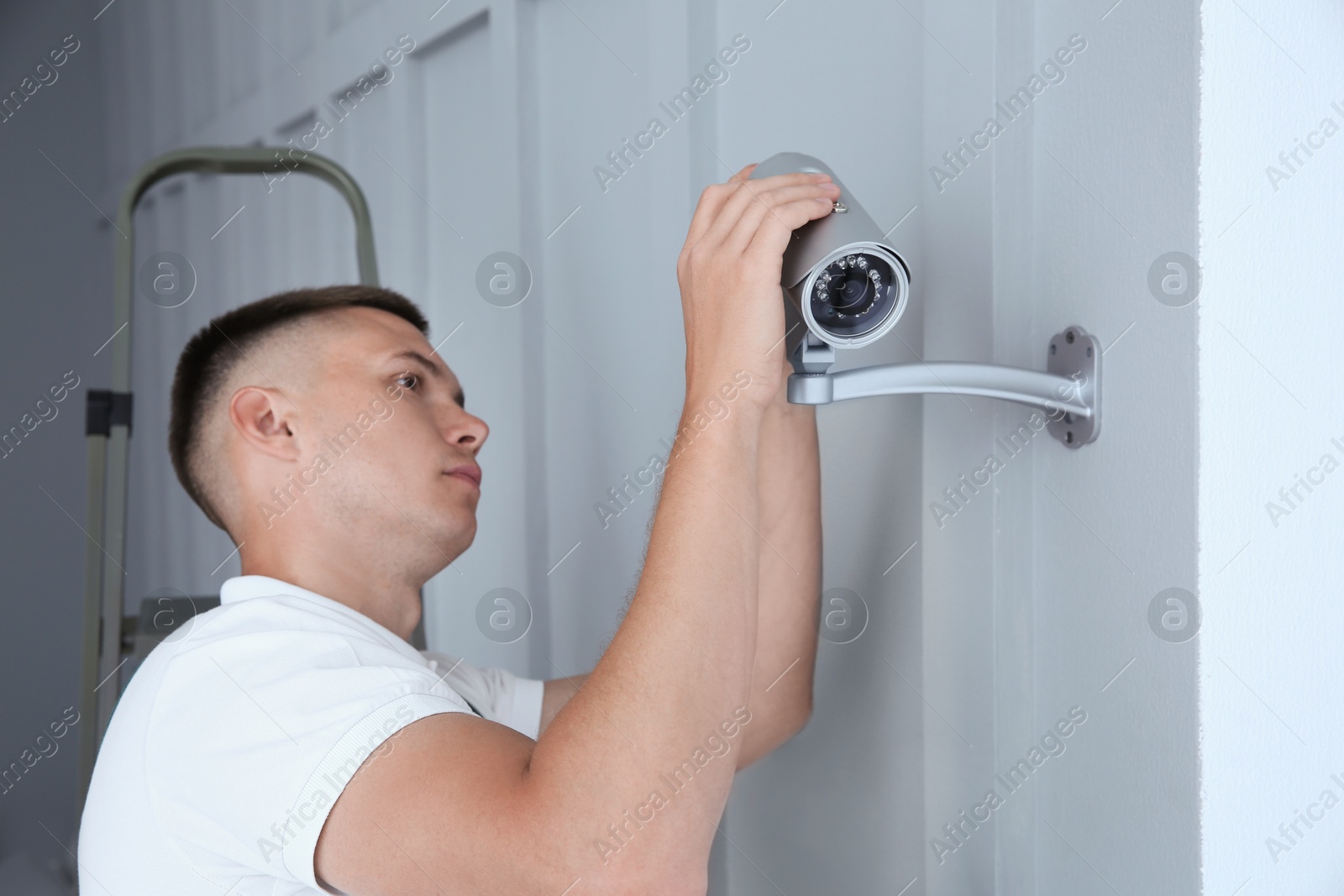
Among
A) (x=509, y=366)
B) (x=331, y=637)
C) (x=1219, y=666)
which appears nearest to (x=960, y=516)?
(x=1219, y=666)

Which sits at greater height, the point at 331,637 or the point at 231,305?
the point at 231,305

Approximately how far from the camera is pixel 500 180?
168cm

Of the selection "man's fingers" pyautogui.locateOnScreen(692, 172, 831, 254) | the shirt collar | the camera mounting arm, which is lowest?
the shirt collar

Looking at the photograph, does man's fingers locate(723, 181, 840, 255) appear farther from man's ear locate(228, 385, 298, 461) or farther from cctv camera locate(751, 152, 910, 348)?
man's ear locate(228, 385, 298, 461)

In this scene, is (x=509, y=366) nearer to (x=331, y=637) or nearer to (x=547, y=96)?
(x=547, y=96)

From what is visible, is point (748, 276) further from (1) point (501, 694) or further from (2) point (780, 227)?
(1) point (501, 694)

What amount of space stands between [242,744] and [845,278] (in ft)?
1.99

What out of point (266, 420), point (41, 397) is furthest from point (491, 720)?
point (41, 397)

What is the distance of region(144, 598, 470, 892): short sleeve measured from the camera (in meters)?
0.77

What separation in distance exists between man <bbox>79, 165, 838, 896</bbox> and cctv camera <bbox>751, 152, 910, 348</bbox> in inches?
0.7

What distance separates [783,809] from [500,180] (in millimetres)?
1081

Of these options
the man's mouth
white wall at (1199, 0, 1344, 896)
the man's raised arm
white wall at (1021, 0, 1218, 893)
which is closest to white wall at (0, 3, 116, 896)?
the man's mouth

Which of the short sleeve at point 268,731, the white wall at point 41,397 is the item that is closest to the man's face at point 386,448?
the short sleeve at point 268,731

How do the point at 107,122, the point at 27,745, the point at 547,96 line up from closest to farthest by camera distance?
the point at 547,96 → the point at 27,745 → the point at 107,122
